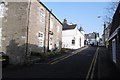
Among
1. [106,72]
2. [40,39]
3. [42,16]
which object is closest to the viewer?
[106,72]

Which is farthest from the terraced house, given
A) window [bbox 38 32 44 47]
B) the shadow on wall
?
window [bbox 38 32 44 47]

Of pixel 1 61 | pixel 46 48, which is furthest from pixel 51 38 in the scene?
pixel 1 61

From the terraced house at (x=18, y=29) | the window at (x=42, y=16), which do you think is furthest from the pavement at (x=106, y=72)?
the window at (x=42, y=16)

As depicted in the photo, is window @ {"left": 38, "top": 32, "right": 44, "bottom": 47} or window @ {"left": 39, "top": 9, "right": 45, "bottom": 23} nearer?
window @ {"left": 38, "top": 32, "right": 44, "bottom": 47}

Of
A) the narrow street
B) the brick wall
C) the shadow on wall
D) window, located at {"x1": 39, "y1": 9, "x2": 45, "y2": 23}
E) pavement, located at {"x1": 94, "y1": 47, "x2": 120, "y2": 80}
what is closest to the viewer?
pavement, located at {"x1": 94, "y1": 47, "x2": 120, "y2": 80}

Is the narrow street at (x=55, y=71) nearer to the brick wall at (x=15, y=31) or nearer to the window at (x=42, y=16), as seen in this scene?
the brick wall at (x=15, y=31)

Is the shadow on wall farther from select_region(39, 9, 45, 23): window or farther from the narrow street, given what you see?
select_region(39, 9, 45, 23): window

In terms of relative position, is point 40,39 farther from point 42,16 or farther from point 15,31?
point 15,31

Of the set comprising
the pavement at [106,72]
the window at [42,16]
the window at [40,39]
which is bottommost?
the pavement at [106,72]

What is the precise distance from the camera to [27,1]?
27.2m

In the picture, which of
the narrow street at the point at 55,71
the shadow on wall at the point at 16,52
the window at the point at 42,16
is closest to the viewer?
the narrow street at the point at 55,71

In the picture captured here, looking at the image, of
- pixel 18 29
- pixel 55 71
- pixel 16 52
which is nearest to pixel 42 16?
pixel 18 29

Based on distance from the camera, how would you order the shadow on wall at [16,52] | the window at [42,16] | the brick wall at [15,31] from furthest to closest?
the window at [42,16]
the brick wall at [15,31]
the shadow on wall at [16,52]

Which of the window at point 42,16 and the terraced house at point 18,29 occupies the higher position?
the window at point 42,16
